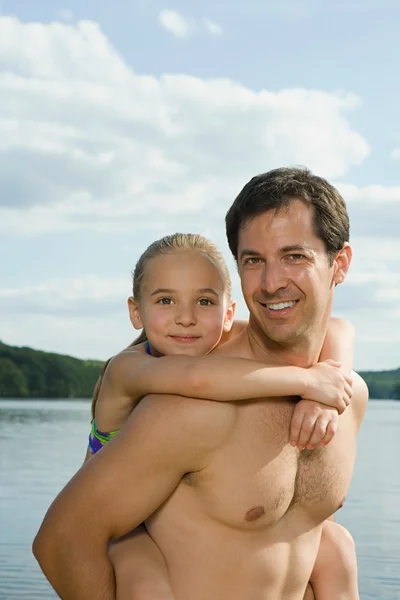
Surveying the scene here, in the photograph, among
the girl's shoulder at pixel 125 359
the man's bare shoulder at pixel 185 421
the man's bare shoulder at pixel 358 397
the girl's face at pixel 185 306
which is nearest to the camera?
the man's bare shoulder at pixel 185 421

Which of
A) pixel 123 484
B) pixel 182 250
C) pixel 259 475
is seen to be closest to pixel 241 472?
pixel 259 475

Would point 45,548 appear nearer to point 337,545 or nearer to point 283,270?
point 337,545

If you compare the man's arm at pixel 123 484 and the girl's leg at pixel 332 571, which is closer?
the man's arm at pixel 123 484

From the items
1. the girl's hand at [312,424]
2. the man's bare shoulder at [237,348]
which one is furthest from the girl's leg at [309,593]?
the man's bare shoulder at [237,348]

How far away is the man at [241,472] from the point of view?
345cm

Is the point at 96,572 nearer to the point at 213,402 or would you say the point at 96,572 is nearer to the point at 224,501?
the point at 224,501

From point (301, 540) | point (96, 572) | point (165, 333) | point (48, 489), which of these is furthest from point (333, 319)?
point (48, 489)

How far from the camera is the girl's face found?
414 cm

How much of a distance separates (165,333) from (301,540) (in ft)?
3.33

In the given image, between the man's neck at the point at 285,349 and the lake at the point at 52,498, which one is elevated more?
the man's neck at the point at 285,349

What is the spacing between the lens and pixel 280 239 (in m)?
3.60

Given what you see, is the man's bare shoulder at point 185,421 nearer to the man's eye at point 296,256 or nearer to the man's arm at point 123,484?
the man's arm at point 123,484

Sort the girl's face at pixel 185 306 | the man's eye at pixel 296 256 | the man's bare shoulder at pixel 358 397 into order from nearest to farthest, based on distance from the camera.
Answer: the man's eye at pixel 296 256, the man's bare shoulder at pixel 358 397, the girl's face at pixel 185 306

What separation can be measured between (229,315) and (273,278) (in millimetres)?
787
